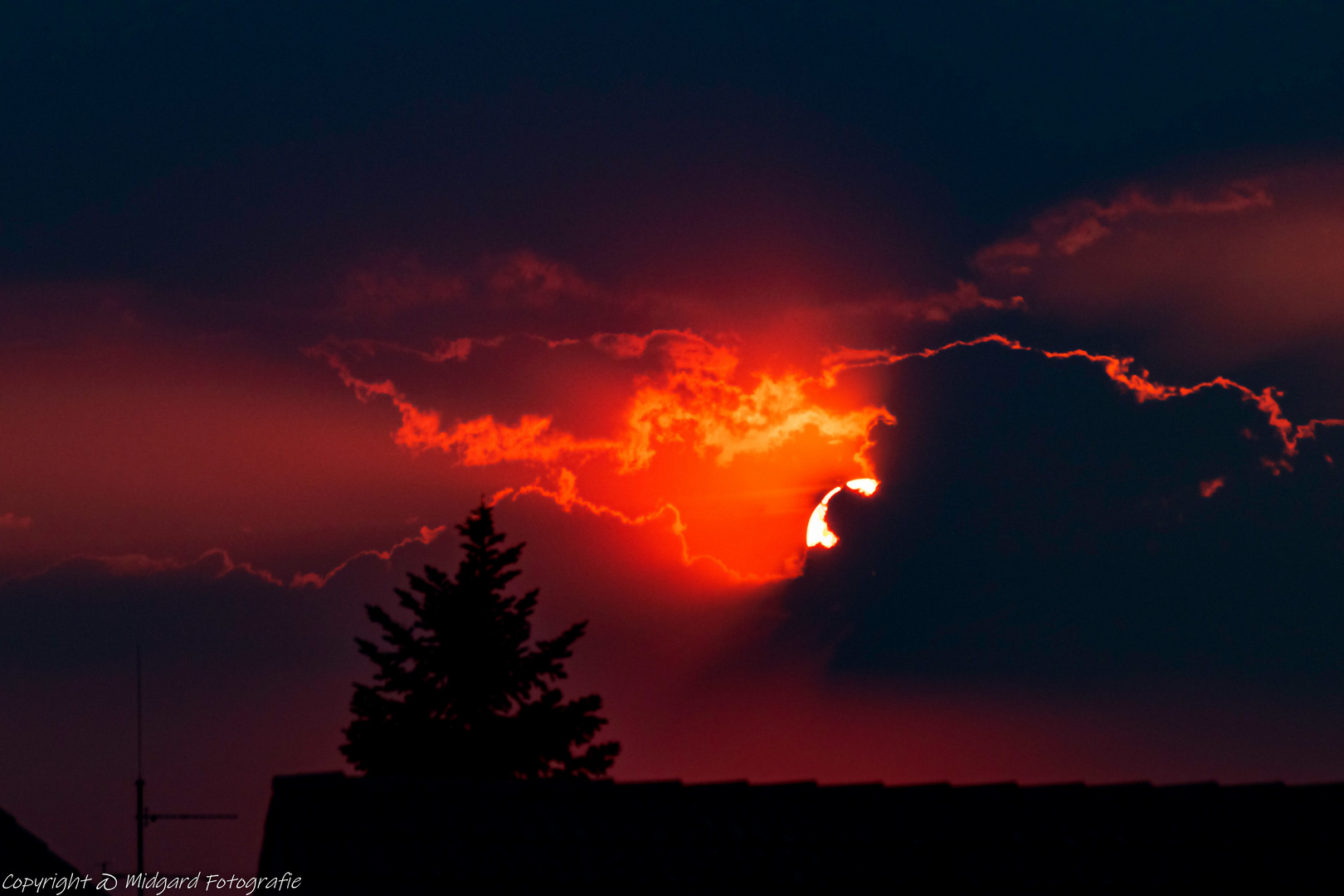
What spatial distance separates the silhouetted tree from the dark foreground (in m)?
19.6

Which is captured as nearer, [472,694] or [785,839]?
[785,839]

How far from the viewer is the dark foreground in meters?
12.6

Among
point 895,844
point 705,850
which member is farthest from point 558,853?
point 895,844

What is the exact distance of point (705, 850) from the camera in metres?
13.1

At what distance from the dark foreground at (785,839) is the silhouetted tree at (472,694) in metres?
19.6

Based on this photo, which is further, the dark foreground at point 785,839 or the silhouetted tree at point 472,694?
the silhouetted tree at point 472,694

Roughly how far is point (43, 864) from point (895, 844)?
16148mm

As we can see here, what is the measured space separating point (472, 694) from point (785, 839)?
22370 millimetres

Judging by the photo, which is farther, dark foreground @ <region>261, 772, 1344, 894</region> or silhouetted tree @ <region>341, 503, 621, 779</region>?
silhouetted tree @ <region>341, 503, 621, 779</region>

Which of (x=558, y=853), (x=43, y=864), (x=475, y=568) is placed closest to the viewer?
(x=558, y=853)

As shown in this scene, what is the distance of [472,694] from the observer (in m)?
34.5

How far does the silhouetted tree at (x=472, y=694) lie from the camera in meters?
33.4

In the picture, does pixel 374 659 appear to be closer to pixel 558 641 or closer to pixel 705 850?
pixel 558 641

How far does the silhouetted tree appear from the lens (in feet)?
109
